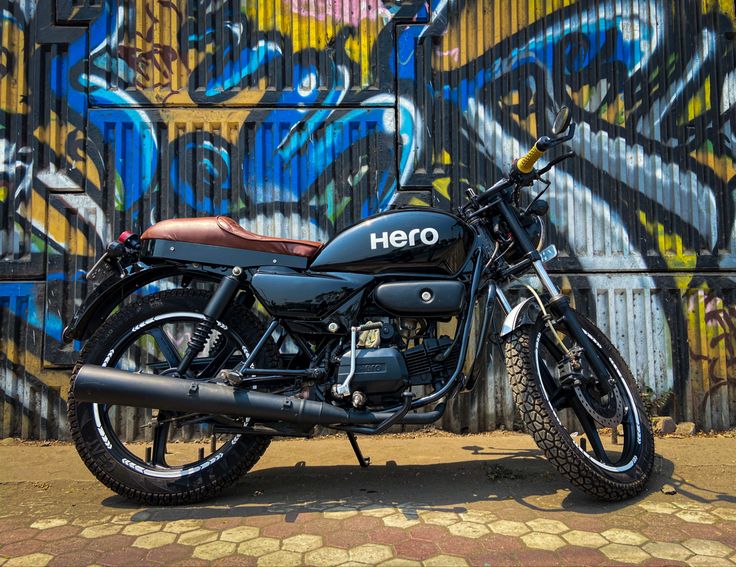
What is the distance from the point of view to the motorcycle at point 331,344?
256 centimetres

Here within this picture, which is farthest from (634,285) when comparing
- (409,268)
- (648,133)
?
(409,268)

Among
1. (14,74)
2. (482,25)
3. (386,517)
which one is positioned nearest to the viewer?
(386,517)

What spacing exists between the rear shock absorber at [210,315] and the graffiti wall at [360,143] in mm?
1312

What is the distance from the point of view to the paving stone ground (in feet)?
6.76

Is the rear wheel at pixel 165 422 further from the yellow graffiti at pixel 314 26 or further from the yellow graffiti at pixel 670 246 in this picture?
the yellow graffiti at pixel 670 246

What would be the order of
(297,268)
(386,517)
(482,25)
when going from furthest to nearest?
1. (482,25)
2. (297,268)
3. (386,517)

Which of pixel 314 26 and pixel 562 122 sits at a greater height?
pixel 314 26

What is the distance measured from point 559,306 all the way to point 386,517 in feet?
4.63

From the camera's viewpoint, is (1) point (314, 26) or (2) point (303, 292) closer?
(2) point (303, 292)

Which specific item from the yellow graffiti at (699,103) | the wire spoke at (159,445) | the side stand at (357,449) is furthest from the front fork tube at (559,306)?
the yellow graffiti at (699,103)

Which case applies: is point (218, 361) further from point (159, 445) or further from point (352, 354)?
point (352, 354)

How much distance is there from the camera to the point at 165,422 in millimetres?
2689

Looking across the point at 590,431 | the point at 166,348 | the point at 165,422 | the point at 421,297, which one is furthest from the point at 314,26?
the point at 590,431

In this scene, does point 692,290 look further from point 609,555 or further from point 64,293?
point 64,293
